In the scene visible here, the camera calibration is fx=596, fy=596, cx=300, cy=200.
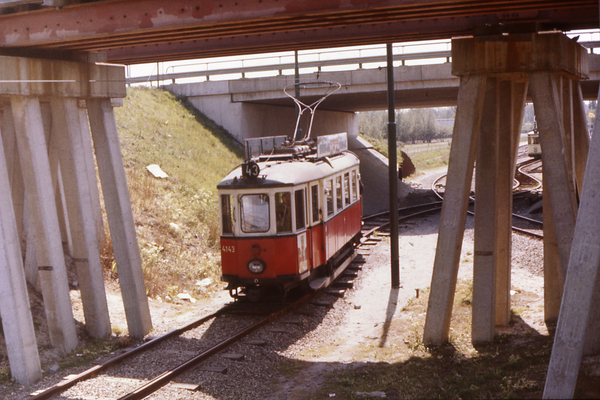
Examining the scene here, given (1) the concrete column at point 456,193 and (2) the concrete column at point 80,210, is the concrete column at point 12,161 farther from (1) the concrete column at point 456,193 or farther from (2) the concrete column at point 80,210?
(1) the concrete column at point 456,193

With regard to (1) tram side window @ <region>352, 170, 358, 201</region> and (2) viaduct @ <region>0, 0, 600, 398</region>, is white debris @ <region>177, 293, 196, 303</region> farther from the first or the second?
(1) tram side window @ <region>352, 170, 358, 201</region>

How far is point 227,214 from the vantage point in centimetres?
1105

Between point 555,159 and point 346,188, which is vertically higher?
point 555,159

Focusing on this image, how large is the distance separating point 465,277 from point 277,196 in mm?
4944

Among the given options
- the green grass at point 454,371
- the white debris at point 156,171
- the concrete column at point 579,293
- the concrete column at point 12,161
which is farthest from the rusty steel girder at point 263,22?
→ the white debris at point 156,171

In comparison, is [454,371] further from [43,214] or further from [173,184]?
[173,184]

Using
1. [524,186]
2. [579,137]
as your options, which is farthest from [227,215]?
[524,186]

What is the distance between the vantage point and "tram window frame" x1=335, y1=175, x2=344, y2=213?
1313cm

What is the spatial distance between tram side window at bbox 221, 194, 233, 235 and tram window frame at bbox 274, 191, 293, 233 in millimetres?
901

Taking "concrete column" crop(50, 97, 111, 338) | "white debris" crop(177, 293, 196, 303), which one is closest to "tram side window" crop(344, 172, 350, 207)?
"white debris" crop(177, 293, 196, 303)

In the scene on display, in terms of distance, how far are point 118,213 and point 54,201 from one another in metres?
1.23

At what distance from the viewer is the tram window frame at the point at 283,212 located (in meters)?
10.7

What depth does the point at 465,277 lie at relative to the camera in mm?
12984

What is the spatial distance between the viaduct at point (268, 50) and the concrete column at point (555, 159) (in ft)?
0.06
